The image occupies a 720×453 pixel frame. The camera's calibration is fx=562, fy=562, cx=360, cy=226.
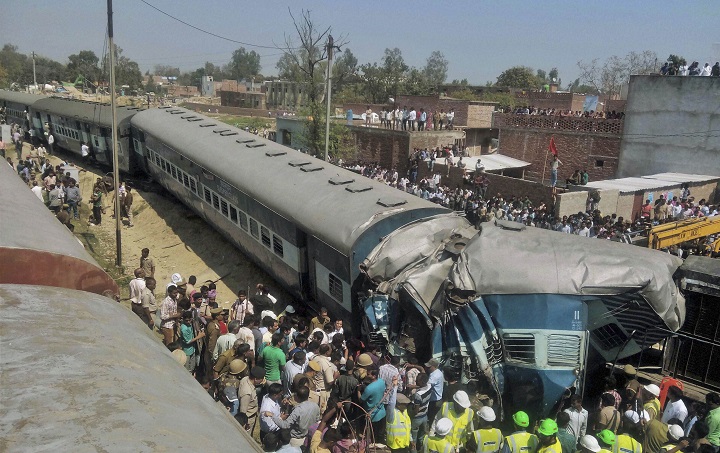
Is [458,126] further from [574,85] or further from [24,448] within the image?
[574,85]

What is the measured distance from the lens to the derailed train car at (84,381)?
2.55 m

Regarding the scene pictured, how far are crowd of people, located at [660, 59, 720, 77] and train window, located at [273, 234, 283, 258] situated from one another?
20.3m

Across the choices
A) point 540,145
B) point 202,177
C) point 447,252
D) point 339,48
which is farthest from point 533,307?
point 540,145

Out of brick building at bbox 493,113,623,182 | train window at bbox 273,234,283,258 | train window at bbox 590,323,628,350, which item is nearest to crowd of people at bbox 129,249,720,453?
train window at bbox 590,323,628,350

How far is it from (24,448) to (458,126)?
29307 mm

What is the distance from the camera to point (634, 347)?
743cm

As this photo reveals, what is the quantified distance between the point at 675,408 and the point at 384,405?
3.34 m

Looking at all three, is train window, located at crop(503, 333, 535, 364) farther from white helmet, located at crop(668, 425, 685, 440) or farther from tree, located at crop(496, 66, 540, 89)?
tree, located at crop(496, 66, 540, 89)

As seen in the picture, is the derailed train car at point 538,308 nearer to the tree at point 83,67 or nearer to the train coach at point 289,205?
the train coach at point 289,205

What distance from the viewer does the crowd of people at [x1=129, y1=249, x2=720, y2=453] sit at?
563 centimetres

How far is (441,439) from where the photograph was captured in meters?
5.55

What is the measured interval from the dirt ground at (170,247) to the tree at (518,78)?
6482 cm

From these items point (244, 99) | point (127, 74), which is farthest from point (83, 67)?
point (244, 99)

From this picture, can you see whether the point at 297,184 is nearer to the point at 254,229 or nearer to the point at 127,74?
the point at 254,229
